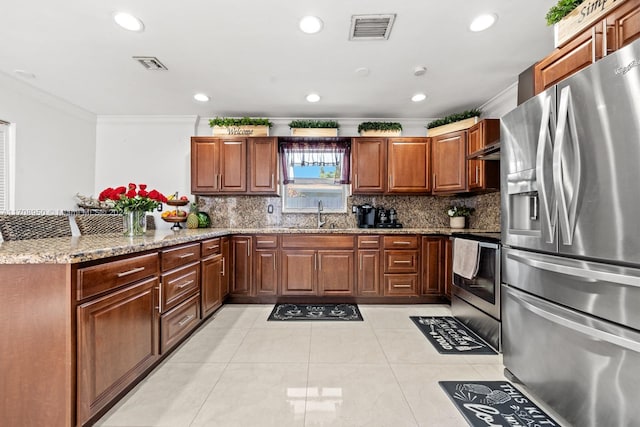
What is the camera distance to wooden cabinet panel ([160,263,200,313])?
2.11 m

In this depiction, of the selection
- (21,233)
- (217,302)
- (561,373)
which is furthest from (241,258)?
(561,373)

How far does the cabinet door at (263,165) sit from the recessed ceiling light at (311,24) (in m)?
1.79

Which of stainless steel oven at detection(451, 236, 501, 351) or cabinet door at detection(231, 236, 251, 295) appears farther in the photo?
cabinet door at detection(231, 236, 251, 295)

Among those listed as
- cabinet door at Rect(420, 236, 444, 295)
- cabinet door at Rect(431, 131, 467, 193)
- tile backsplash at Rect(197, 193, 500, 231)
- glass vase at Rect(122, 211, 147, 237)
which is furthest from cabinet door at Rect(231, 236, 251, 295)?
cabinet door at Rect(431, 131, 467, 193)

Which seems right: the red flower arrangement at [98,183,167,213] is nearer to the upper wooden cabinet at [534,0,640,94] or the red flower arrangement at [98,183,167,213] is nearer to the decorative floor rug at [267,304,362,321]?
the decorative floor rug at [267,304,362,321]

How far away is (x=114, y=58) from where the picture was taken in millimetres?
2732

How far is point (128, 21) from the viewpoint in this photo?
2.20 meters

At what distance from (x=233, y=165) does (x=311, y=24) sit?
2197 millimetres

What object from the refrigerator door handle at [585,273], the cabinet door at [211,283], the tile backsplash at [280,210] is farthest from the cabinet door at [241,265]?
the refrigerator door handle at [585,273]

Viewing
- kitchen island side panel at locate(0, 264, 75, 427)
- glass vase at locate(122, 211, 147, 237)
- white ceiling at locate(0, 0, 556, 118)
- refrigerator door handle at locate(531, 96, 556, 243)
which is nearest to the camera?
kitchen island side panel at locate(0, 264, 75, 427)

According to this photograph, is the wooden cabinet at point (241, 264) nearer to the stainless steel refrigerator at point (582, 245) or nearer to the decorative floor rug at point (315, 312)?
the decorative floor rug at point (315, 312)

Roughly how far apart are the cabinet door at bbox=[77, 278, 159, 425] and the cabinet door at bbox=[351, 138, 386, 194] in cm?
278

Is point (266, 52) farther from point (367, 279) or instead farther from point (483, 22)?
point (367, 279)

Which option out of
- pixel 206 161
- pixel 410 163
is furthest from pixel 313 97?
pixel 206 161
